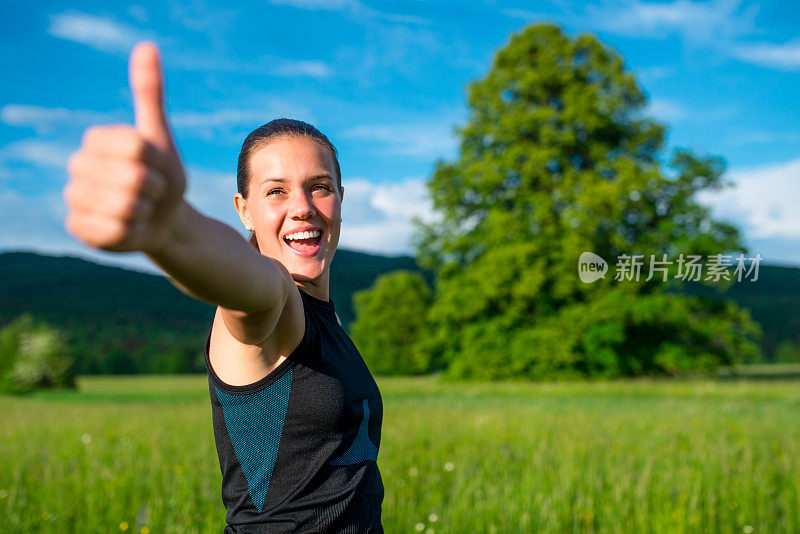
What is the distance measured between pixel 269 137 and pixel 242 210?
0.25 m

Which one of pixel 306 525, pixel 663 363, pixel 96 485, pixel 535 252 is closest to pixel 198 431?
pixel 96 485

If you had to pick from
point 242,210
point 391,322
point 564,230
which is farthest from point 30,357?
point 391,322

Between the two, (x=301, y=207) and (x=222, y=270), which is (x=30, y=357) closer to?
(x=301, y=207)

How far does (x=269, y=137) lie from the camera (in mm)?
1712

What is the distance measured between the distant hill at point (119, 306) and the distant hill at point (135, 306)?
0.27 ft

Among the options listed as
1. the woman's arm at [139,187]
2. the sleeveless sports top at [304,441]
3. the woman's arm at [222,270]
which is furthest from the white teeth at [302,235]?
the woman's arm at [139,187]

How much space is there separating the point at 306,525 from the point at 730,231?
1118 inches

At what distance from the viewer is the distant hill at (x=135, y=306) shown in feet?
168

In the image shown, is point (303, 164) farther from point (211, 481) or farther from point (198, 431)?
point (198, 431)

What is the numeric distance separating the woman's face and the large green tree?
2357cm

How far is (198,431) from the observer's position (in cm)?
794

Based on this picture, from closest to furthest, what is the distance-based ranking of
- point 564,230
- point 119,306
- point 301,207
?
point 301,207 < point 564,230 < point 119,306

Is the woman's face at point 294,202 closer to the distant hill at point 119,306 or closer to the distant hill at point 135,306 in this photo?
the distant hill at point 119,306

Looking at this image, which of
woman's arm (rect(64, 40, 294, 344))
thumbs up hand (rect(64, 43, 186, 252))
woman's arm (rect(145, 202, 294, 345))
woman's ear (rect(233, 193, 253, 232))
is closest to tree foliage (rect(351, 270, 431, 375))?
woman's ear (rect(233, 193, 253, 232))
